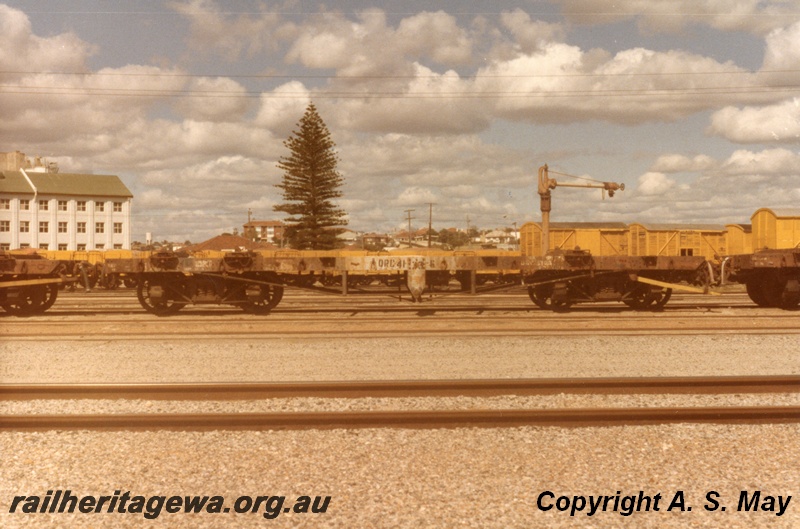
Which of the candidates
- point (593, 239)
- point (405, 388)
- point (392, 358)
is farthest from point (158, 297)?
point (593, 239)

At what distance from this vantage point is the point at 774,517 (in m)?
3.60

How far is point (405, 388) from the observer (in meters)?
6.60

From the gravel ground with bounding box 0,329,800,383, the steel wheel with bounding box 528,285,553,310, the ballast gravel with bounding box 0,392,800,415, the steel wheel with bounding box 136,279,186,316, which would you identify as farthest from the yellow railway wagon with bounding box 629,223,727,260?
the ballast gravel with bounding box 0,392,800,415

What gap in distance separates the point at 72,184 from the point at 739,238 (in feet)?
272

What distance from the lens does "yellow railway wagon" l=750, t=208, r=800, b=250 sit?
21.8 meters

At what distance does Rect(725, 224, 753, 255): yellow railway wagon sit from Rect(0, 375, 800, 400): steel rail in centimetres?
2215

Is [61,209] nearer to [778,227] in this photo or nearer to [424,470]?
[778,227]

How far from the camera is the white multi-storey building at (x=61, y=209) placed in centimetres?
7506

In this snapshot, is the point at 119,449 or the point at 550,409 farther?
the point at 550,409

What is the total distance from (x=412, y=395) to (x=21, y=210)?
84.6 m

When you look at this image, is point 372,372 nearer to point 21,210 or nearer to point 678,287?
point 678,287

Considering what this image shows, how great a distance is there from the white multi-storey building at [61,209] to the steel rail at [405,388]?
78.8 metres

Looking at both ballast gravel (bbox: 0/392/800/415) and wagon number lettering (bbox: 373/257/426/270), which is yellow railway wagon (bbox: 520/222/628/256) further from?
ballast gravel (bbox: 0/392/800/415)

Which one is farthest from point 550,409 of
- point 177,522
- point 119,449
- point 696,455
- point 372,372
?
point 119,449
